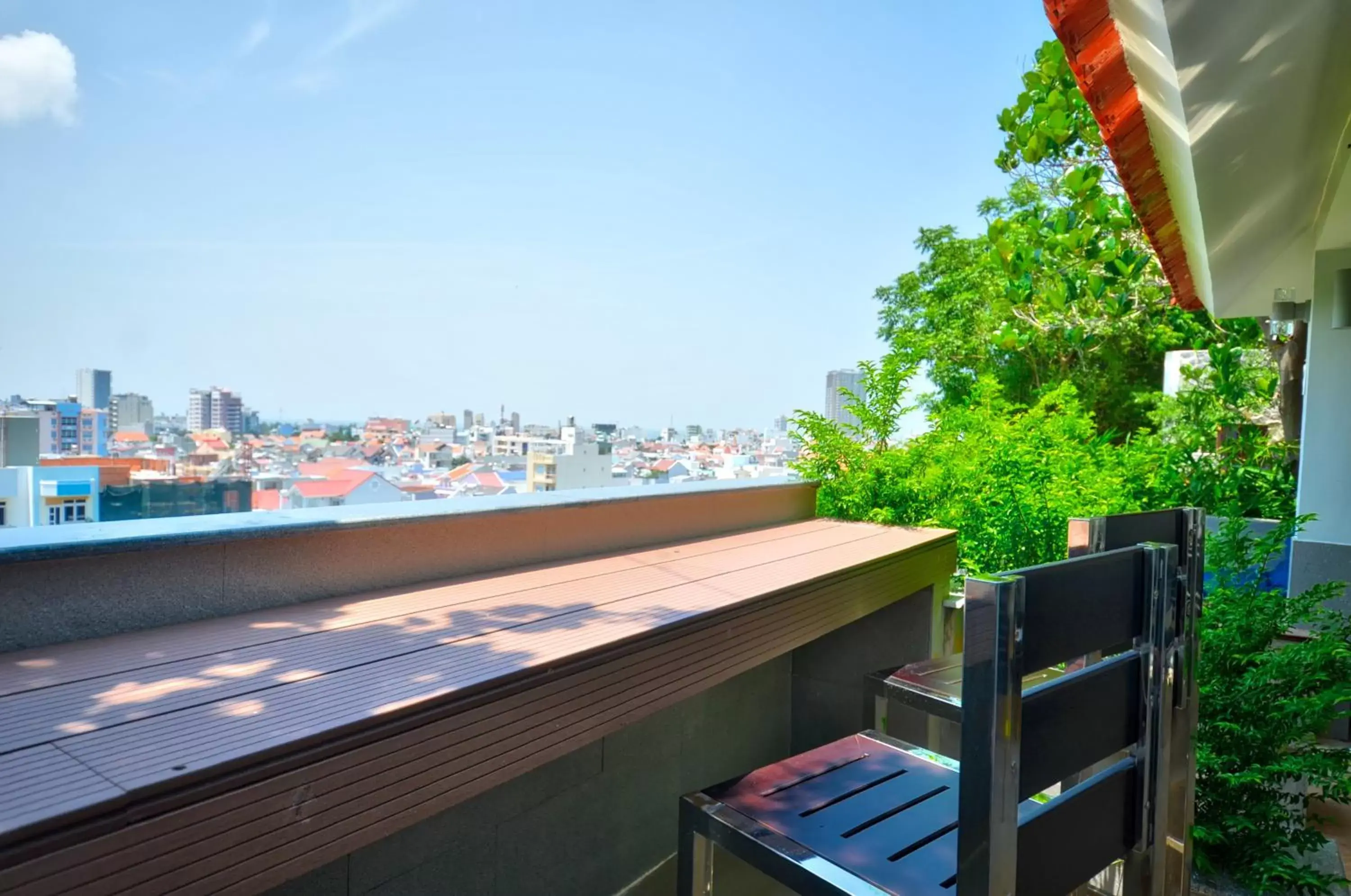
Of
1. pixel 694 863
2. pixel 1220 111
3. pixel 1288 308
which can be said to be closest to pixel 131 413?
pixel 694 863

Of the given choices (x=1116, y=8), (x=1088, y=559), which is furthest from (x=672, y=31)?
(x=1088, y=559)

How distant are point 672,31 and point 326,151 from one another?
4.03m

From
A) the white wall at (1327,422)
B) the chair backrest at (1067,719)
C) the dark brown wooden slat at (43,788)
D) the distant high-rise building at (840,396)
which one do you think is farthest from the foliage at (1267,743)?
the dark brown wooden slat at (43,788)

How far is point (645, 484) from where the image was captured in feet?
9.20

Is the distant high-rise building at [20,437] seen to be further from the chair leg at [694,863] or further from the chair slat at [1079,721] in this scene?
the chair slat at [1079,721]

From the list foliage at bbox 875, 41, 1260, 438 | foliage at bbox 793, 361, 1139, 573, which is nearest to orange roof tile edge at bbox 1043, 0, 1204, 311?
foliage at bbox 875, 41, 1260, 438

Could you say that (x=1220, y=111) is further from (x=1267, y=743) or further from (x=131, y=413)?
(x=131, y=413)

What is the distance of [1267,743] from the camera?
199 cm

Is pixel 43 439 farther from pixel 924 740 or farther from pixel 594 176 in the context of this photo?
pixel 594 176

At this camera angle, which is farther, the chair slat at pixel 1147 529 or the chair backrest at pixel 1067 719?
the chair slat at pixel 1147 529

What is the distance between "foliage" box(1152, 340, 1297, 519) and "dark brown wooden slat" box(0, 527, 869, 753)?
240 centimetres

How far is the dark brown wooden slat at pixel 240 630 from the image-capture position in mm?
1111

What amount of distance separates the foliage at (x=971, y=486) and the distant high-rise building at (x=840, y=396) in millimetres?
67

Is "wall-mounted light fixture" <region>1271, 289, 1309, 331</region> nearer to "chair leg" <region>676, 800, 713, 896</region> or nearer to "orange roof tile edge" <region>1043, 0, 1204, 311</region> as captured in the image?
"orange roof tile edge" <region>1043, 0, 1204, 311</region>
